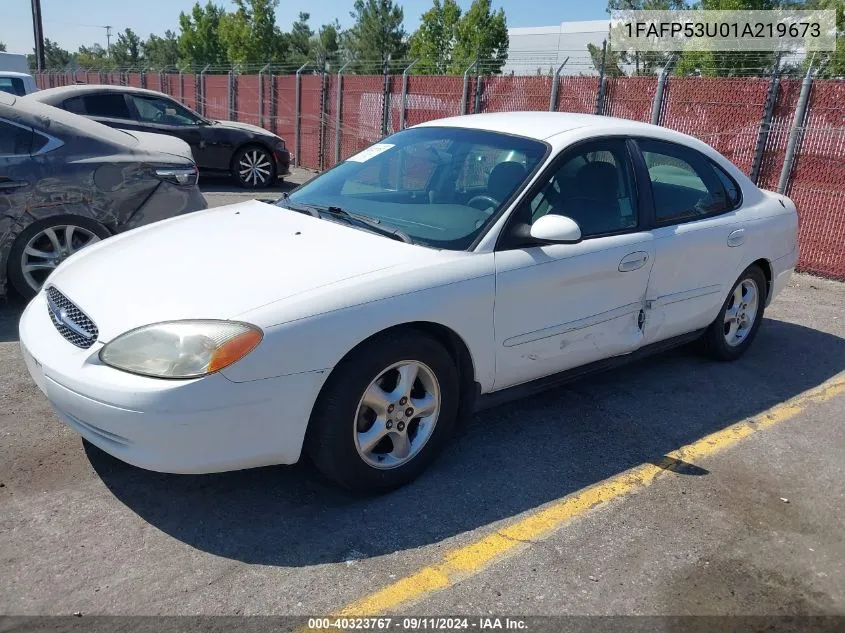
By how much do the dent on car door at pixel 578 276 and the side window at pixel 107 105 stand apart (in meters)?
9.46

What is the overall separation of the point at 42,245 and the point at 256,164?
24.7 feet

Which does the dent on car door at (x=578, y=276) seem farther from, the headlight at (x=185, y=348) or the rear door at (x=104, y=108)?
the rear door at (x=104, y=108)

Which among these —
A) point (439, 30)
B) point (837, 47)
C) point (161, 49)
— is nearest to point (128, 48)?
point (161, 49)

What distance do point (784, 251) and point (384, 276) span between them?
3479mm

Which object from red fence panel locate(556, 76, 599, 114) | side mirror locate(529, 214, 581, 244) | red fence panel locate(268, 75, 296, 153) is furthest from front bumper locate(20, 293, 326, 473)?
red fence panel locate(268, 75, 296, 153)

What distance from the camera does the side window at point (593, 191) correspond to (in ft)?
12.1

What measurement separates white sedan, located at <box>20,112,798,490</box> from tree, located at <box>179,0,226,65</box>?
46.1m

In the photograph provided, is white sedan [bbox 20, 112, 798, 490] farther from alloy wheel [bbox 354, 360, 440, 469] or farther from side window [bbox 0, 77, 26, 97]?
side window [bbox 0, 77, 26, 97]

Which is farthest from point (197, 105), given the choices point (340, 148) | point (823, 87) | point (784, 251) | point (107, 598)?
point (107, 598)

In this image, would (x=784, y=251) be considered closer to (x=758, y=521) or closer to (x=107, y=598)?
(x=758, y=521)

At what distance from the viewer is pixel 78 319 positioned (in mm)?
3045

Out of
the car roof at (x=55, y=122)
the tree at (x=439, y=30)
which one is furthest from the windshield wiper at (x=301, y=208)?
the tree at (x=439, y=30)

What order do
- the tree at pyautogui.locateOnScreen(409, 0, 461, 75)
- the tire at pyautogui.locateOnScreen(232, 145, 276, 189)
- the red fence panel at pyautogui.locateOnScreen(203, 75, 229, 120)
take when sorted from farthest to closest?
the tree at pyautogui.locateOnScreen(409, 0, 461, 75)
the red fence panel at pyautogui.locateOnScreen(203, 75, 229, 120)
the tire at pyautogui.locateOnScreen(232, 145, 276, 189)

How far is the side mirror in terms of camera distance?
3359mm
